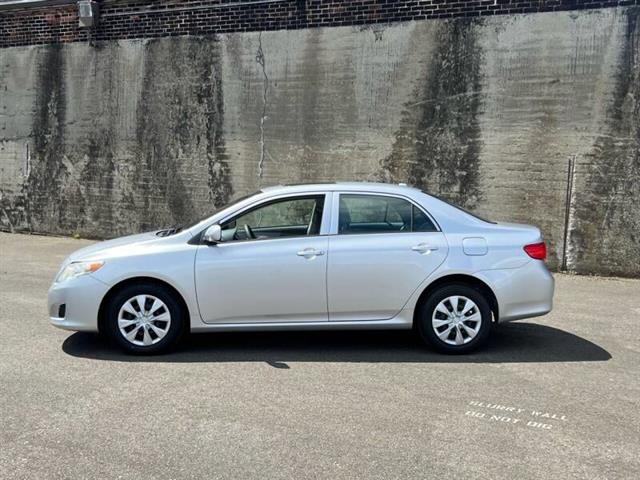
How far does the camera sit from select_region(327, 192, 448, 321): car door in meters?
5.57

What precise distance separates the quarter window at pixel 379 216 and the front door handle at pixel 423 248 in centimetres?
17

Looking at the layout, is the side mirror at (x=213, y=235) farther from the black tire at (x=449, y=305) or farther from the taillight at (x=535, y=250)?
the taillight at (x=535, y=250)

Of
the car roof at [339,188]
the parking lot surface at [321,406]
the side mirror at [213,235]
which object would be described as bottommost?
the parking lot surface at [321,406]

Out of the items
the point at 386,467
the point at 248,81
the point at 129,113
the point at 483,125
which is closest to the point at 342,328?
the point at 386,467

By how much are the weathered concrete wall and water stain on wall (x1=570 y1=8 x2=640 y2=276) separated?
21 mm

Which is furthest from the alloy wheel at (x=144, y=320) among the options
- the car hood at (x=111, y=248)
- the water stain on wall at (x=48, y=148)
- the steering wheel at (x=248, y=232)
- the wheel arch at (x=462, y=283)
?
the water stain on wall at (x=48, y=148)

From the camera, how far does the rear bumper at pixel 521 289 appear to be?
566 cm

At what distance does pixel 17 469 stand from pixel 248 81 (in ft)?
29.7

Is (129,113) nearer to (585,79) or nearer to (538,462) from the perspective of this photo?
(585,79)

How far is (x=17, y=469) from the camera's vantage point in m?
3.51

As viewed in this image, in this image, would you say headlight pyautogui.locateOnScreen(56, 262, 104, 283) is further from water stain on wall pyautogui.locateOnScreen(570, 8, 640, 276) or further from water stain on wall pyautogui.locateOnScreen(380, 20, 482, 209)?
water stain on wall pyautogui.locateOnScreen(570, 8, 640, 276)

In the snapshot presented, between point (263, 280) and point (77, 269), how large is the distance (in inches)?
63.8

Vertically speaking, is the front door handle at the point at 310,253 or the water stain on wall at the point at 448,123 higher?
the water stain on wall at the point at 448,123

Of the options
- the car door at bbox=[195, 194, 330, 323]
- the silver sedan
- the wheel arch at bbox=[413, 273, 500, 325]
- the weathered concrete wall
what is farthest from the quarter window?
the weathered concrete wall
